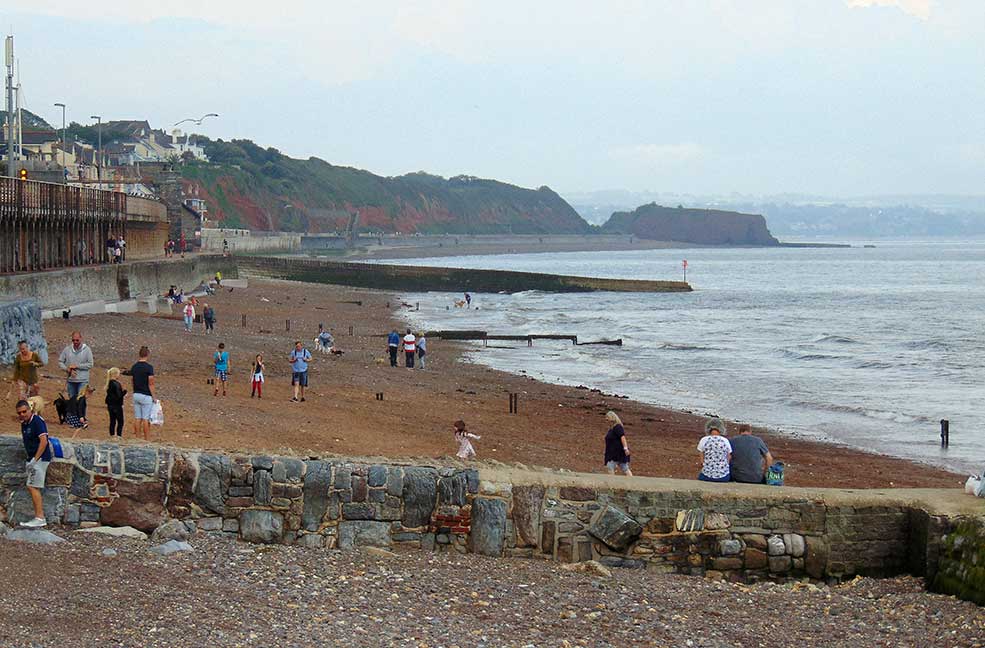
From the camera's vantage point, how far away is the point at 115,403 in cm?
1416

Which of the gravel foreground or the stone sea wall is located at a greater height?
the stone sea wall

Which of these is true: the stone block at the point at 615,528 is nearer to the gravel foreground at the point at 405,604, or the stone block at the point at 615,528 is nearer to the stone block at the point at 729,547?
the gravel foreground at the point at 405,604

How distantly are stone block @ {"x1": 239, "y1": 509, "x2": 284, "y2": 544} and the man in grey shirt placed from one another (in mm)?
4576

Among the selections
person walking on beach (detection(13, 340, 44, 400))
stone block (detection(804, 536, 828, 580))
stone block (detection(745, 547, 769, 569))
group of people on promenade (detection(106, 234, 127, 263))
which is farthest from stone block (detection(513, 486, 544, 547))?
group of people on promenade (detection(106, 234, 127, 263))

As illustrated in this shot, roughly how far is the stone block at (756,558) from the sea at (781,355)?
38.0ft

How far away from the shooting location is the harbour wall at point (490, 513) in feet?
34.8

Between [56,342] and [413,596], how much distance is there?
17.2 m

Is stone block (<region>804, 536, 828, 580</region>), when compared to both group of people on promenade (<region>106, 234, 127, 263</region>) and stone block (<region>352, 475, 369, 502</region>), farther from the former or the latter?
group of people on promenade (<region>106, 234, 127, 263</region>)

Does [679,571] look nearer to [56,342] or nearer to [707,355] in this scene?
[56,342]

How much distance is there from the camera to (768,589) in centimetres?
1029

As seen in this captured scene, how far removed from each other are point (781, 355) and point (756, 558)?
33060 millimetres

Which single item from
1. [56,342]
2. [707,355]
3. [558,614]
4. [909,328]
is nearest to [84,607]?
[558,614]

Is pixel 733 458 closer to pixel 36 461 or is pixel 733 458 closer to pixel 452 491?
pixel 452 491

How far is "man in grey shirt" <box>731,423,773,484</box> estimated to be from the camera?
40.1ft
